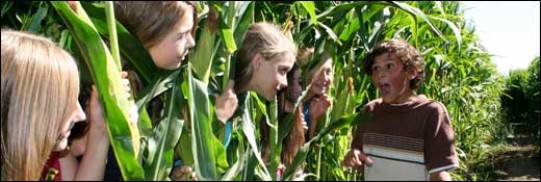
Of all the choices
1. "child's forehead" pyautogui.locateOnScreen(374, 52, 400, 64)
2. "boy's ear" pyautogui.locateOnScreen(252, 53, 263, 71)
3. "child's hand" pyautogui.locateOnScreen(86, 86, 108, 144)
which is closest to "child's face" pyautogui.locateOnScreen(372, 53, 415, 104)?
"child's forehead" pyautogui.locateOnScreen(374, 52, 400, 64)

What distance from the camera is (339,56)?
543 millimetres

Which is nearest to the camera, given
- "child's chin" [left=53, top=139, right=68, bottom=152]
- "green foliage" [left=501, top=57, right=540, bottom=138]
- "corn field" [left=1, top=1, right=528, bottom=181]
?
"corn field" [left=1, top=1, right=528, bottom=181]

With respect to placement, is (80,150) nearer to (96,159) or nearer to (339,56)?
(96,159)

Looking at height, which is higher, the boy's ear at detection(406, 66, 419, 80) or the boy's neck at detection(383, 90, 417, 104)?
the boy's ear at detection(406, 66, 419, 80)

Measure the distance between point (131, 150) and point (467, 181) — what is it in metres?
0.29

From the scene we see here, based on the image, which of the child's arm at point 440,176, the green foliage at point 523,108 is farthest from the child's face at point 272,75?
the green foliage at point 523,108

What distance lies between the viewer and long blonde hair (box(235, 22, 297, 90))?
0.50 metres

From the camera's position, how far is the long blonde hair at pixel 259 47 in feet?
1.64

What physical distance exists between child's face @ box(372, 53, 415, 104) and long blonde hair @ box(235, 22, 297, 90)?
10 cm

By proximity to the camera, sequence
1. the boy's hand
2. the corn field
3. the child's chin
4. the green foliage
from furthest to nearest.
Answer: the green foliage
the child's chin
the corn field
the boy's hand

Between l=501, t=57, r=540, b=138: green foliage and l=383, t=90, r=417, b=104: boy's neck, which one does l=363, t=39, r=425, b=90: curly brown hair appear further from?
l=501, t=57, r=540, b=138: green foliage

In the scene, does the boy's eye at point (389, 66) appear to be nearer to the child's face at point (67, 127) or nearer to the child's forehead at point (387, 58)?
the child's forehead at point (387, 58)

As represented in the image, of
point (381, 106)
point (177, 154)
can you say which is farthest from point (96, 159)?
point (381, 106)

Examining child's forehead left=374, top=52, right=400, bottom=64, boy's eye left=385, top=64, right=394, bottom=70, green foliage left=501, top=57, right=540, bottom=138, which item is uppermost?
child's forehead left=374, top=52, right=400, bottom=64
